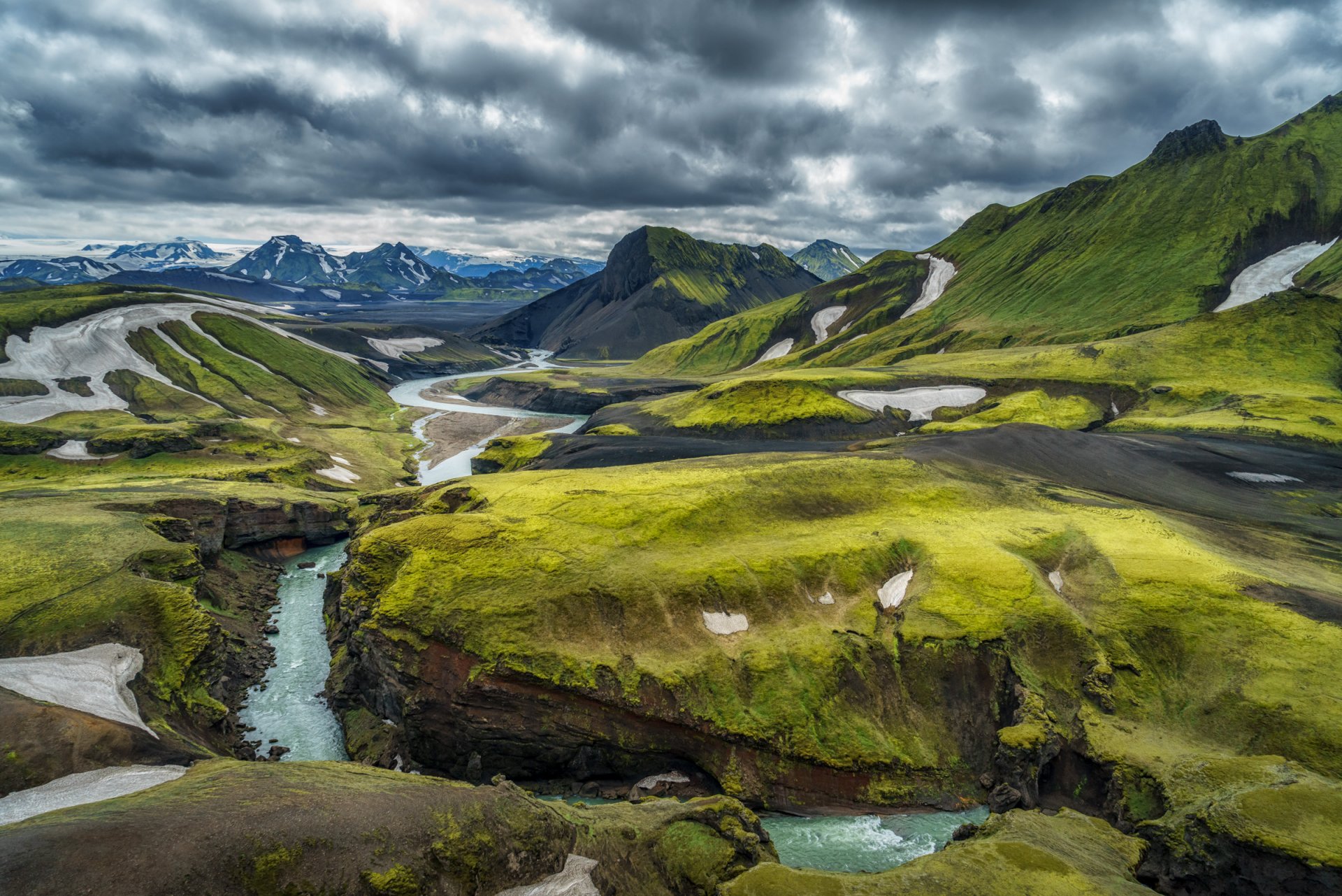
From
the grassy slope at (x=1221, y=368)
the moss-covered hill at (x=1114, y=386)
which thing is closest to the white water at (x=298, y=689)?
the moss-covered hill at (x=1114, y=386)

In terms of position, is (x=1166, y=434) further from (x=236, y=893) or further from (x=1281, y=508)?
(x=236, y=893)

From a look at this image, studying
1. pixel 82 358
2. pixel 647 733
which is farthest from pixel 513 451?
pixel 82 358

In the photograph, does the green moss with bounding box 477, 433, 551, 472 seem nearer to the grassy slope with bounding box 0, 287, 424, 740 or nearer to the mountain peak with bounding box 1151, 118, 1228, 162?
the grassy slope with bounding box 0, 287, 424, 740

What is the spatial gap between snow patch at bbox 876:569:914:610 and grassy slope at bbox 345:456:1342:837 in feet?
2.38

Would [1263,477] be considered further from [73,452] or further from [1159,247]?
[73,452]

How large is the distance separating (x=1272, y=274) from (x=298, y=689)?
20577 centimetres

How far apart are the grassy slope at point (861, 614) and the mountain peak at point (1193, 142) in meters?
199

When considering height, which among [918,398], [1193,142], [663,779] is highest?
[1193,142]

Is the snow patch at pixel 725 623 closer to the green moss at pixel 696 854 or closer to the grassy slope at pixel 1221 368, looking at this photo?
the green moss at pixel 696 854

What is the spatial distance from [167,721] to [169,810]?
19.3 m

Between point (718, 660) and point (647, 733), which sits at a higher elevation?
point (718, 660)

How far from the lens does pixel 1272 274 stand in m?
146

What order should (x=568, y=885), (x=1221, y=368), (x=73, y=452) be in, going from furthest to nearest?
(x=1221, y=368), (x=73, y=452), (x=568, y=885)

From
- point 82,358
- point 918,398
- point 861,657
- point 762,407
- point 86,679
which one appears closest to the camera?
point 86,679
